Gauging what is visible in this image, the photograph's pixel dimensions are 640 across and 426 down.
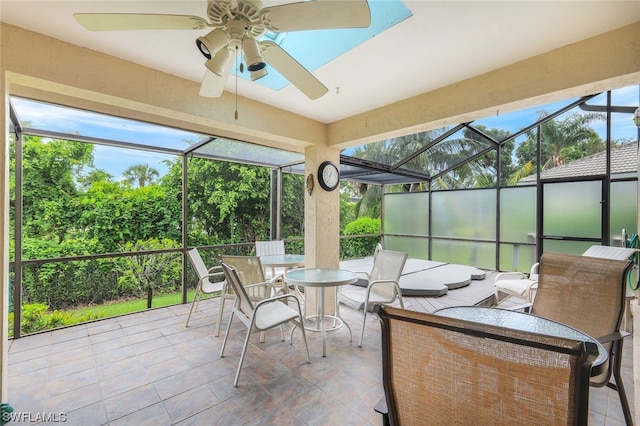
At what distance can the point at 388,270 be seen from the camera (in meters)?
3.43

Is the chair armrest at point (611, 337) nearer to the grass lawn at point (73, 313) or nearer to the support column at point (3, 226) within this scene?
the support column at point (3, 226)

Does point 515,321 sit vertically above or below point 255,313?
Result: above

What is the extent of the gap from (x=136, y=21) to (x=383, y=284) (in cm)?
322

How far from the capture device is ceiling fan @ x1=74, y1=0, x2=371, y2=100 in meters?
1.21

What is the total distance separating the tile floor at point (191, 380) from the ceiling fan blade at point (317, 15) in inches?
93.3

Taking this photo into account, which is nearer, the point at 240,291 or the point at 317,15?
the point at 317,15

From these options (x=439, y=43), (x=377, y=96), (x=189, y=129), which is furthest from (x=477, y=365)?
(x=189, y=129)

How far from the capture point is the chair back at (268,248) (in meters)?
4.70

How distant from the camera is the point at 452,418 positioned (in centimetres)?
94

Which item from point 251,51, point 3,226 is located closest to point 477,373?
point 251,51

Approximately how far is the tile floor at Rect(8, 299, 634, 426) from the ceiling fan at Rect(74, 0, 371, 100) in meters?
2.28

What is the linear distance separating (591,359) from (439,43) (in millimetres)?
1992

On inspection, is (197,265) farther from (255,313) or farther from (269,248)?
(255,313)

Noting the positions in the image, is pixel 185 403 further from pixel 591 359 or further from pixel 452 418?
pixel 591 359
